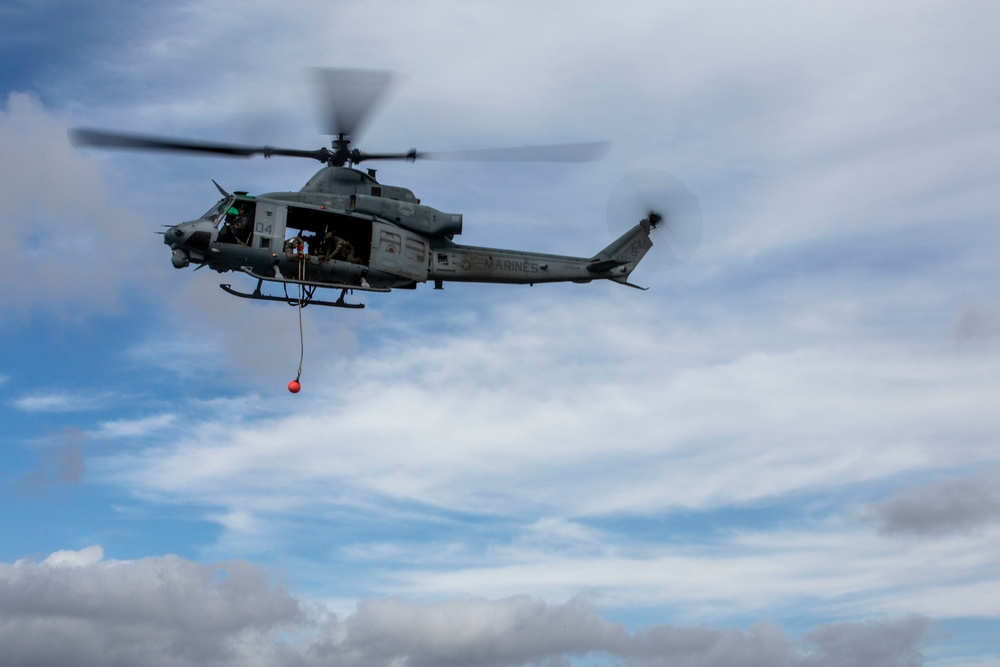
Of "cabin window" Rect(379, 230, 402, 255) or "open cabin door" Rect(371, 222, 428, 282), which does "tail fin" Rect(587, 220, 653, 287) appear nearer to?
"open cabin door" Rect(371, 222, 428, 282)

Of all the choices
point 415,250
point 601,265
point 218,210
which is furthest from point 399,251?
point 601,265

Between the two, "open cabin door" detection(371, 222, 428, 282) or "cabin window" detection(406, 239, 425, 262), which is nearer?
"open cabin door" detection(371, 222, 428, 282)

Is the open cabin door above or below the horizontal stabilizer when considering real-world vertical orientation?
Result: below

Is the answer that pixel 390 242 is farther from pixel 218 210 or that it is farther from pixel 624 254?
pixel 624 254

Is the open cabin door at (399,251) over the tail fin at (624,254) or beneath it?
beneath

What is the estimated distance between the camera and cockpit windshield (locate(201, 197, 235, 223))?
41656 mm

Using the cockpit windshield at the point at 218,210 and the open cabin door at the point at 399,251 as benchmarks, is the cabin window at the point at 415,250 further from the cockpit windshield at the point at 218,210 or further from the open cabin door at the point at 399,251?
the cockpit windshield at the point at 218,210

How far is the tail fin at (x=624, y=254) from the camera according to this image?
1919 inches

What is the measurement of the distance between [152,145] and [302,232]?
6.60 meters

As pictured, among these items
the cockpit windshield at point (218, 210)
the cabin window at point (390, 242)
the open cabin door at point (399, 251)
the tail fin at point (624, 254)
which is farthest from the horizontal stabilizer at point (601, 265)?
the cockpit windshield at point (218, 210)

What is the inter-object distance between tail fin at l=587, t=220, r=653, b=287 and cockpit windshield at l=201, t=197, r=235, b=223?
51.8 ft

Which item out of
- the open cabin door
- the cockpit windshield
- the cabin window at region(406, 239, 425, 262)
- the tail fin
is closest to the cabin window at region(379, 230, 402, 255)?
the open cabin door

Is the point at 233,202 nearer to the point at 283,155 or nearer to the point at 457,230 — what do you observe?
the point at 283,155

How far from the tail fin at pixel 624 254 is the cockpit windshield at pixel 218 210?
1579 centimetres
